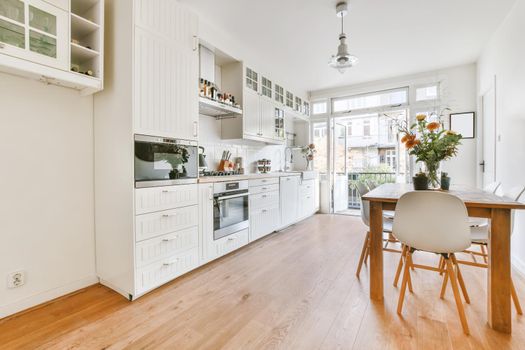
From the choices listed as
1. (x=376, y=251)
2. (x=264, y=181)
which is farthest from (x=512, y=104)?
(x=264, y=181)

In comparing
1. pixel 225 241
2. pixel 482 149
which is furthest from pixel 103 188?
pixel 482 149

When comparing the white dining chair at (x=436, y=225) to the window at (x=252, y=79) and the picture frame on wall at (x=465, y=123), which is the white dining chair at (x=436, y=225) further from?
the picture frame on wall at (x=465, y=123)

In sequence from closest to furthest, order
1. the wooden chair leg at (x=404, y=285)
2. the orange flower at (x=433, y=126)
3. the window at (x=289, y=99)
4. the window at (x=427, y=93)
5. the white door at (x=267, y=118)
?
the wooden chair leg at (x=404, y=285)
the orange flower at (x=433, y=126)
the white door at (x=267, y=118)
the window at (x=427, y=93)
the window at (x=289, y=99)

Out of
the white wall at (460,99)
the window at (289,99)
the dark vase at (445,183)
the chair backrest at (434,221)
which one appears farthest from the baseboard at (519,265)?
the window at (289,99)

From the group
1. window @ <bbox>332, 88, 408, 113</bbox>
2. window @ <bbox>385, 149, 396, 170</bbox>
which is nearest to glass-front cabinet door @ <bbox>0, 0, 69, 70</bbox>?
window @ <bbox>332, 88, 408, 113</bbox>

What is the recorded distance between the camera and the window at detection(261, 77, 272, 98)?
12.8 ft

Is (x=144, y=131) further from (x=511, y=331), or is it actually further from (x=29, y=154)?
(x=511, y=331)

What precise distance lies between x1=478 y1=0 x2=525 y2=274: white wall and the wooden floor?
0.64 m

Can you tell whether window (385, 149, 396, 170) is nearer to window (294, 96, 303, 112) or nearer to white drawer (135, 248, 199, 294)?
window (294, 96, 303, 112)

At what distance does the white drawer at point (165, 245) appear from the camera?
6.39 ft

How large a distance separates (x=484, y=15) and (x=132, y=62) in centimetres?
374

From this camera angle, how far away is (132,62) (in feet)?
6.25

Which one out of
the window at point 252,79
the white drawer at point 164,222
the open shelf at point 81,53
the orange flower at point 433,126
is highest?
the window at point 252,79

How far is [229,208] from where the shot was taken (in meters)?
2.83
